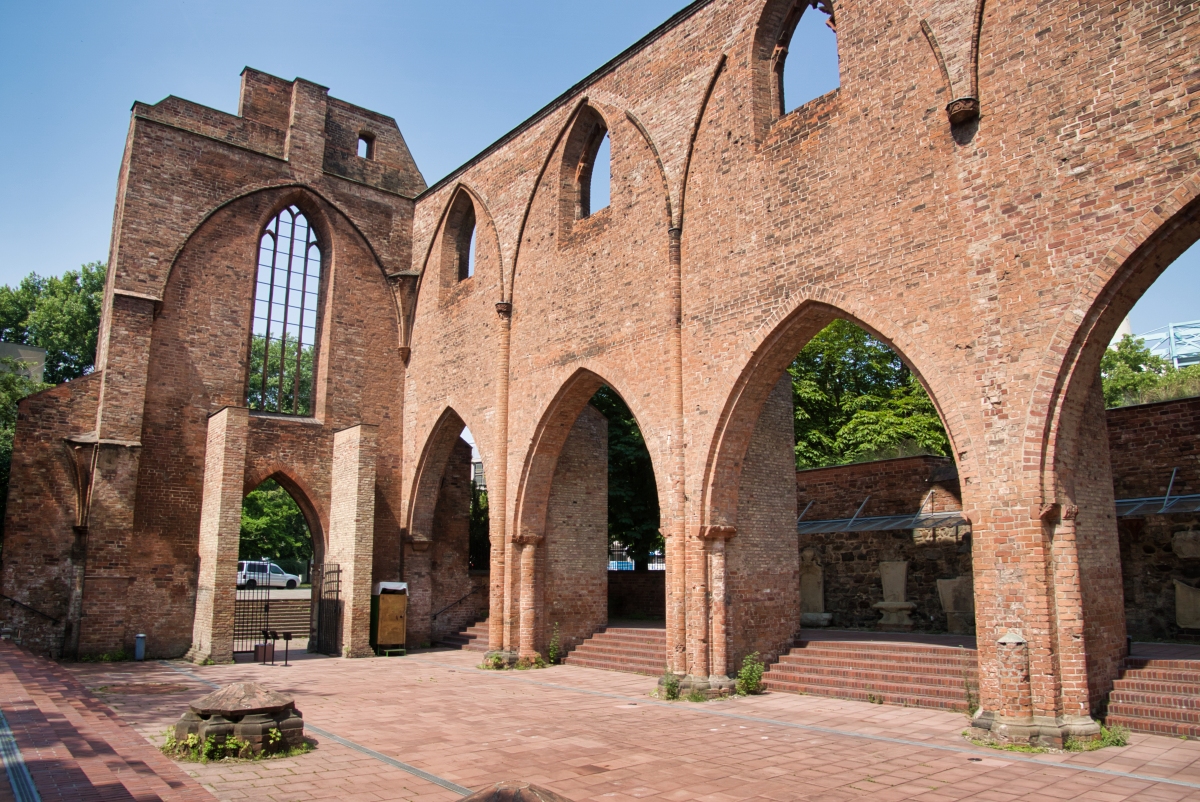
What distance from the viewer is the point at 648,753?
24.5ft

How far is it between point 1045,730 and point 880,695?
9.30 feet

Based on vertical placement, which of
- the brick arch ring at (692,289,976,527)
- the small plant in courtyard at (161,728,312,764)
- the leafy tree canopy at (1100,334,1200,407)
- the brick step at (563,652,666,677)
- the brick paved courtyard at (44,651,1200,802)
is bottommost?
the brick step at (563,652,666,677)

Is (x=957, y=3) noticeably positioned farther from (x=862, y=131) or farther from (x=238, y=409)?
(x=238, y=409)

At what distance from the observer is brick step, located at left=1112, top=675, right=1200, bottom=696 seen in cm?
812

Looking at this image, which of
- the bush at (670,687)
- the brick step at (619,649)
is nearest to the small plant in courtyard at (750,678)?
the bush at (670,687)

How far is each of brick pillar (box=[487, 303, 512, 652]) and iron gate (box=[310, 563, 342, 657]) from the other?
3.50 metres

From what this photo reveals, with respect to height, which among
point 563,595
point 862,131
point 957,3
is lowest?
point 563,595

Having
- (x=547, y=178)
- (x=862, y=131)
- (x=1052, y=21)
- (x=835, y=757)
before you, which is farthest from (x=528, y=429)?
(x=1052, y=21)

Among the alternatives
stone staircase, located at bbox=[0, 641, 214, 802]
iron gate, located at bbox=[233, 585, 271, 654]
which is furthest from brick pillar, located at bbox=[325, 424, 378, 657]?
stone staircase, located at bbox=[0, 641, 214, 802]

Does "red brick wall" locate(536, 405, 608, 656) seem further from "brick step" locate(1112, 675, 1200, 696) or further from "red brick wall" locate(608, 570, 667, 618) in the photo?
"brick step" locate(1112, 675, 1200, 696)

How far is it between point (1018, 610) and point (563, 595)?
352 inches

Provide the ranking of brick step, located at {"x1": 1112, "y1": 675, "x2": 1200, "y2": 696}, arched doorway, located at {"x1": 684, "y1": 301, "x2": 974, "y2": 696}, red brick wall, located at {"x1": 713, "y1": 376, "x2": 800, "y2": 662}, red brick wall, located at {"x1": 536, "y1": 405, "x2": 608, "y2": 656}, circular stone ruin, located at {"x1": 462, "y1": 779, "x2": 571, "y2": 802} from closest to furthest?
circular stone ruin, located at {"x1": 462, "y1": 779, "x2": 571, "y2": 802}
brick step, located at {"x1": 1112, "y1": 675, "x2": 1200, "y2": 696}
arched doorway, located at {"x1": 684, "y1": 301, "x2": 974, "y2": 696}
red brick wall, located at {"x1": 713, "y1": 376, "x2": 800, "y2": 662}
red brick wall, located at {"x1": 536, "y1": 405, "x2": 608, "y2": 656}

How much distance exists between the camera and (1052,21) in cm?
813

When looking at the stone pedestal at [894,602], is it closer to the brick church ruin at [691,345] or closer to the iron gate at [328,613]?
the brick church ruin at [691,345]
